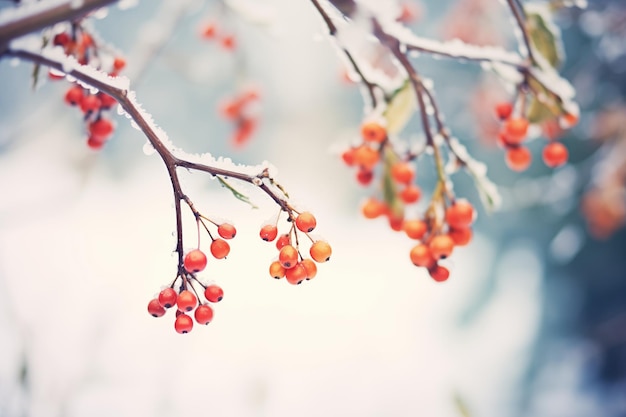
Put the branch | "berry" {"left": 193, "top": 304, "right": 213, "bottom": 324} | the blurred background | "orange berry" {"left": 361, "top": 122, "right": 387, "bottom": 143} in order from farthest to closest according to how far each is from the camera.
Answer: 1. the blurred background
2. "orange berry" {"left": 361, "top": 122, "right": 387, "bottom": 143}
3. "berry" {"left": 193, "top": 304, "right": 213, "bottom": 324}
4. the branch

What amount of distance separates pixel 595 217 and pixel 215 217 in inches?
138

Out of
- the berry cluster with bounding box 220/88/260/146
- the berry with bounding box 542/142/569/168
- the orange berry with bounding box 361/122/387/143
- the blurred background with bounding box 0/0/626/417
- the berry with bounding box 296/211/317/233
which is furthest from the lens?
the blurred background with bounding box 0/0/626/417

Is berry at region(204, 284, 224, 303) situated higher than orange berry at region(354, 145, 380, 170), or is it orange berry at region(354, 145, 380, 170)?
orange berry at region(354, 145, 380, 170)


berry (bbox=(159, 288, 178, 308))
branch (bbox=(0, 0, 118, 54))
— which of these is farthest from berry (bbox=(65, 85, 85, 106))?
berry (bbox=(159, 288, 178, 308))

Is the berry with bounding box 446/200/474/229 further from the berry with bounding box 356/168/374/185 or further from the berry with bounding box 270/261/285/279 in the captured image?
the berry with bounding box 270/261/285/279

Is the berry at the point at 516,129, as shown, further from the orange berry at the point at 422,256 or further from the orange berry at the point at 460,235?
the orange berry at the point at 422,256

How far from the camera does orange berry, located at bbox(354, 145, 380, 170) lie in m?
1.10

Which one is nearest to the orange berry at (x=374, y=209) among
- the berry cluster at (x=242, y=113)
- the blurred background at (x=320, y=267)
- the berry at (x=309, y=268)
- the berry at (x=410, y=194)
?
the berry at (x=410, y=194)

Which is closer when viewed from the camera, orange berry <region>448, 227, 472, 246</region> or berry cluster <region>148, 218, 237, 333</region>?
berry cluster <region>148, 218, 237, 333</region>

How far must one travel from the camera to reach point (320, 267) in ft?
12.6

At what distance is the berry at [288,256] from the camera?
909 mm

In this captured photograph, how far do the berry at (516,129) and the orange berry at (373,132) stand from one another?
0.35 meters

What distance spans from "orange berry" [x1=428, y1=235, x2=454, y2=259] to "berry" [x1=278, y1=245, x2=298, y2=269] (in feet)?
1.07

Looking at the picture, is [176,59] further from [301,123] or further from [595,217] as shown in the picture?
[595,217]
